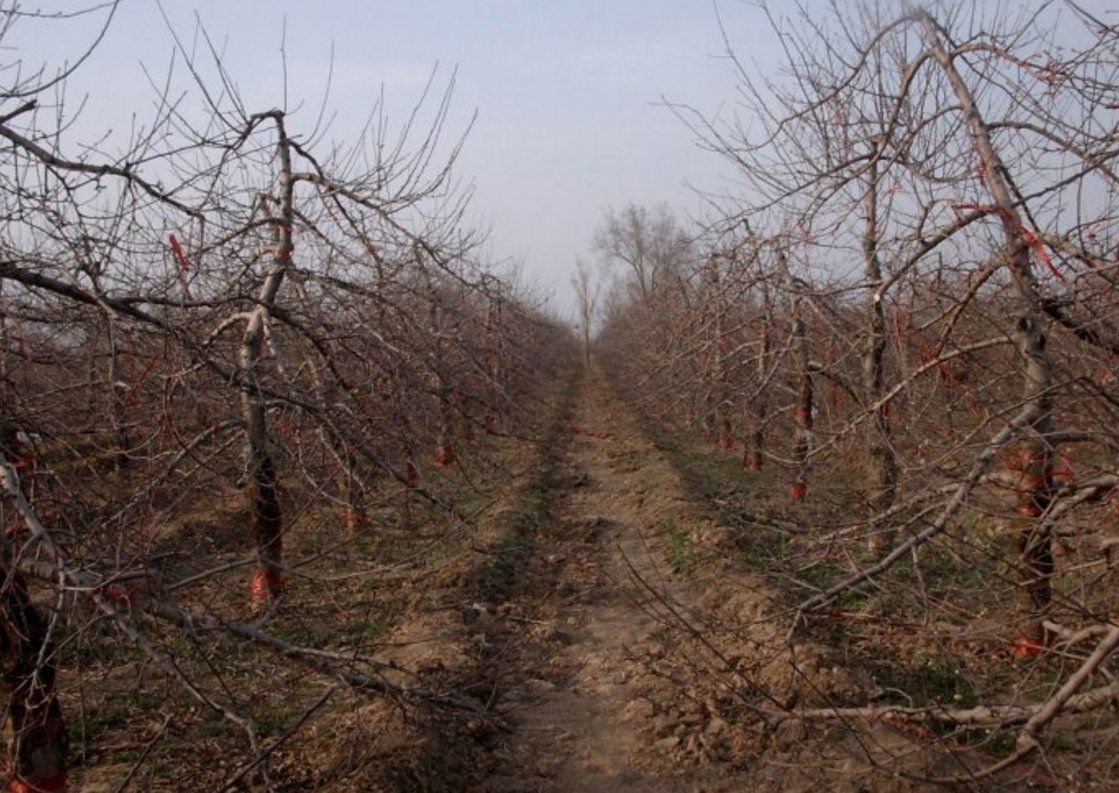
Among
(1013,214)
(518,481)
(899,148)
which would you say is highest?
(899,148)

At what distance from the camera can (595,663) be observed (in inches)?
249

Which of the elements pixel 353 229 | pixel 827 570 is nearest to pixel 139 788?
pixel 353 229

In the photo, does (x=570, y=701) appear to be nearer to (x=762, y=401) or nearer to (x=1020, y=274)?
(x=1020, y=274)

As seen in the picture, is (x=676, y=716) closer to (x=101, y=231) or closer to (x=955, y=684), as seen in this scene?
(x=955, y=684)

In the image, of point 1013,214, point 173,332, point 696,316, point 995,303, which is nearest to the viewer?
point 173,332

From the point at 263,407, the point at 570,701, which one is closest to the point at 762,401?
the point at 570,701

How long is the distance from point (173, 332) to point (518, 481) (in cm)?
977

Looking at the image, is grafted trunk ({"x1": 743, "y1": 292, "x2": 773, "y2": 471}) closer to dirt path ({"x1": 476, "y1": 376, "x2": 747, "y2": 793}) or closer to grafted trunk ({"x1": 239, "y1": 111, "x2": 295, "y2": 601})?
dirt path ({"x1": 476, "y1": 376, "x2": 747, "y2": 793})

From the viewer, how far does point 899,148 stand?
4.04 meters

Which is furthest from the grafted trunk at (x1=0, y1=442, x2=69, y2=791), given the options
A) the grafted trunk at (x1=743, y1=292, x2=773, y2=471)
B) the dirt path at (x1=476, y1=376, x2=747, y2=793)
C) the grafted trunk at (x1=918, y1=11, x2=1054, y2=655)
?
the grafted trunk at (x1=743, y1=292, x2=773, y2=471)

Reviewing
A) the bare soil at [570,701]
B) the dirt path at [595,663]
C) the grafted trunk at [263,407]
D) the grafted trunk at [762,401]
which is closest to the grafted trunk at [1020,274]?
the bare soil at [570,701]

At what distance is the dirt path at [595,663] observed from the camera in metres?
4.68

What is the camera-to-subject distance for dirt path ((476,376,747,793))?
184 inches

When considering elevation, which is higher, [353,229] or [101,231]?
[353,229]
